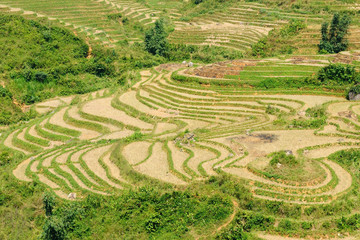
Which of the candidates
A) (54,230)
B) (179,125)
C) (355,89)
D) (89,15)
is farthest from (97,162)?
(89,15)

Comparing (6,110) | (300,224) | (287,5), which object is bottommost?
(6,110)

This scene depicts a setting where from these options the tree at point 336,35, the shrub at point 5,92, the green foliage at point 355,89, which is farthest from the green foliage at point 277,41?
the shrub at point 5,92

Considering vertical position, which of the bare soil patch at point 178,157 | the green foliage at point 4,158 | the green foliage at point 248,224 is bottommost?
the green foliage at point 4,158

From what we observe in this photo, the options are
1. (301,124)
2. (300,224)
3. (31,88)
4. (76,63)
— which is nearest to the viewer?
(300,224)

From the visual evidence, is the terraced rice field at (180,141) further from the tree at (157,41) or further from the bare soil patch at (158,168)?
→ the tree at (157,41)

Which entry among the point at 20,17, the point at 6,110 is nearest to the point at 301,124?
the point at 6,110

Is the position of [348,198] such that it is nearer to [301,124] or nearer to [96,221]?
[301,124]

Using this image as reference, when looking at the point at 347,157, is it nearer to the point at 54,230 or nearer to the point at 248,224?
the point at 248,224
